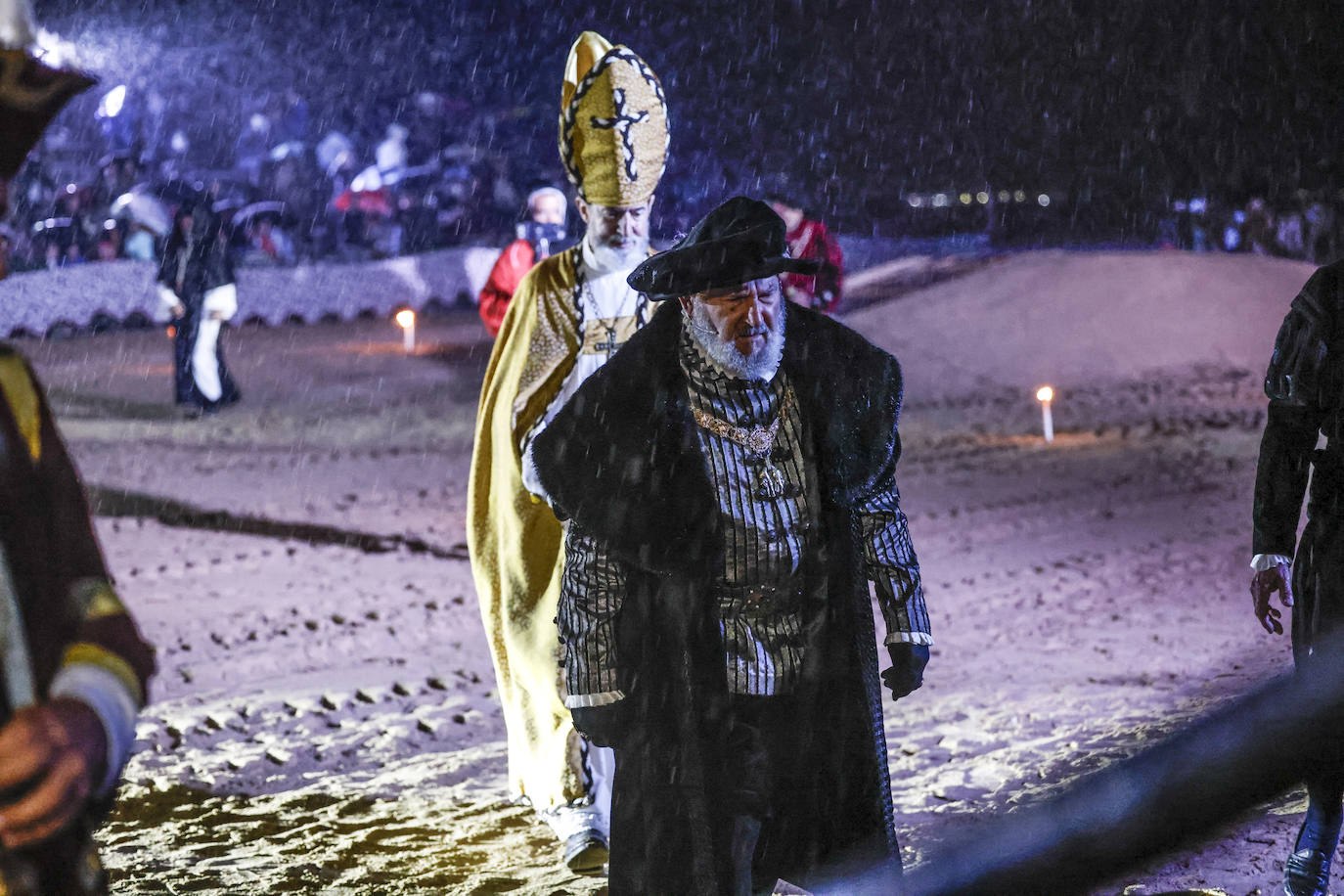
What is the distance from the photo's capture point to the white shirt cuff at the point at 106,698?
188cm

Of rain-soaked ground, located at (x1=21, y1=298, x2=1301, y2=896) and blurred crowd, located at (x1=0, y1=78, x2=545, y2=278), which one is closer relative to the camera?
rain-soaked ground, located at (x1=21, y1=298, x2=1301, y2=896)

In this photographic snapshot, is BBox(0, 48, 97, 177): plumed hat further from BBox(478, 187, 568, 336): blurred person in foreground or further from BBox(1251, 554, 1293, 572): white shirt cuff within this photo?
BBox(478, 187, 568, 336): blurred person in foreground

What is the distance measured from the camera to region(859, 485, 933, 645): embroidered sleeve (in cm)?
327

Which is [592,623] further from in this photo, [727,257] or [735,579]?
[727,257]

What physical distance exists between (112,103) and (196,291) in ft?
60.7

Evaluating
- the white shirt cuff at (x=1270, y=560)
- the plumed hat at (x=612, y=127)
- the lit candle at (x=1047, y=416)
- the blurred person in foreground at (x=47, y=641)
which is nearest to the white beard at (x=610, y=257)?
the plumed hat at (x=612, y=127)

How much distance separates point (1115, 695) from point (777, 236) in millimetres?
3966

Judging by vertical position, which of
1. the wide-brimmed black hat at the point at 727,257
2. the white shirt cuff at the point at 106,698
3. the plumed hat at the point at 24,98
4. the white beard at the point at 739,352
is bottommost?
the white shirt cuff at the point at 106,698

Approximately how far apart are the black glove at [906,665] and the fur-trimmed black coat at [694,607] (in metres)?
0.05

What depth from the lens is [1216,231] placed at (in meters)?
27.9

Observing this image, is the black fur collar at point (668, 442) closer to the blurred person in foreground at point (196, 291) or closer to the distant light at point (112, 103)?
the blurred person in foreground at point (196, 291)

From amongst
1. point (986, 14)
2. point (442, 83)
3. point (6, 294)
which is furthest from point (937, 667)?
point (442, 83)

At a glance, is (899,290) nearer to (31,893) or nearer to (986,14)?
(986,14)

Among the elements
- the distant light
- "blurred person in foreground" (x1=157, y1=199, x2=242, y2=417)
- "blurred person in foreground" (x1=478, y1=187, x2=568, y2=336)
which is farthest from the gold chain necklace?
the distant light
